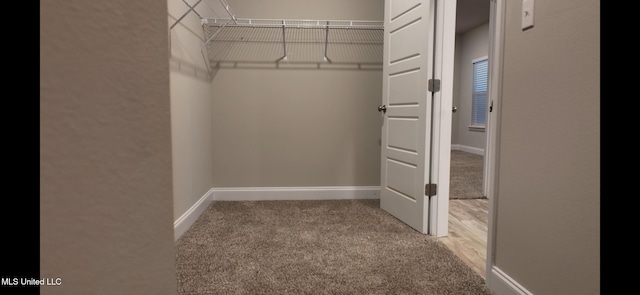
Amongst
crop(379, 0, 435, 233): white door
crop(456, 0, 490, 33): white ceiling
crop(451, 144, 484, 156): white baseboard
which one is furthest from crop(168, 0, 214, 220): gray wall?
crop(451, 144, 484, 156): white baseboard

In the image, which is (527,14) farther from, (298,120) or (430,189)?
(298,120)

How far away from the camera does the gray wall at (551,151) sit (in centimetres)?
102

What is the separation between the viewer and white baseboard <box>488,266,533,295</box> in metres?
1.34

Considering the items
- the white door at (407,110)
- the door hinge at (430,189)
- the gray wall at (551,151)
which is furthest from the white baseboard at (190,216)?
the gray wall at (551,151)

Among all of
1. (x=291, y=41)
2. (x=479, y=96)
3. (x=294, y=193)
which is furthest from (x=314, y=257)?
(x=479, y=96)

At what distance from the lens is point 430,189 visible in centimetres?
226

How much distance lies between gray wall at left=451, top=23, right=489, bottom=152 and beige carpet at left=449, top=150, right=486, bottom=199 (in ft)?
3.16

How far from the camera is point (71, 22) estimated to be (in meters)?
0.39

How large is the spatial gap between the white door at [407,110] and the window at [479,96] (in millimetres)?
4756

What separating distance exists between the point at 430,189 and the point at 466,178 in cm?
235

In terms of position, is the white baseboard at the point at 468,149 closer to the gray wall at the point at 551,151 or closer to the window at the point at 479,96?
the window at the point at 479,96
